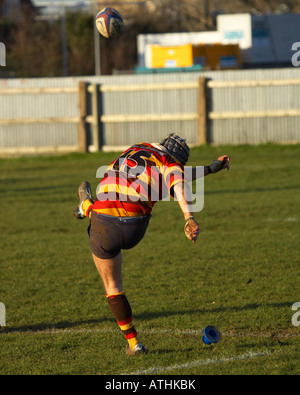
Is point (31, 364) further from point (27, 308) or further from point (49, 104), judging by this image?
point (49, 104)

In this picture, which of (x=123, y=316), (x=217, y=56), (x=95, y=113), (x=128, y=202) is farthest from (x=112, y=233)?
(x=217, y=56)

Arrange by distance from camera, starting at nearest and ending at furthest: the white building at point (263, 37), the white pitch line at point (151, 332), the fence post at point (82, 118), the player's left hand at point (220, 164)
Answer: the player's left hand at point (220, 164), the white pitch line at point (151, 332), the fence post at point (82, 118), the white building at point (263, 37)

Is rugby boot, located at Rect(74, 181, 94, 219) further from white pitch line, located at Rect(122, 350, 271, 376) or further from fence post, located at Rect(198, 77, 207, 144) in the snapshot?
fence post, located at Rect(198, 77, 207, 144)

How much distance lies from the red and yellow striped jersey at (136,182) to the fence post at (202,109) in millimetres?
18636

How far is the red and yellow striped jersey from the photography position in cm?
588

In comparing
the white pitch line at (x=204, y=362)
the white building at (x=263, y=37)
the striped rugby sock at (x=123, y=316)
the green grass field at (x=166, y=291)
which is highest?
the white building at (x=263, y=37)

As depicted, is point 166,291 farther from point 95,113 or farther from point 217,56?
point 217,56

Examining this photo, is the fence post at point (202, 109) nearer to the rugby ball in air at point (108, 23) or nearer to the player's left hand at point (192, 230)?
the rugby ball in air at point (108, 23)

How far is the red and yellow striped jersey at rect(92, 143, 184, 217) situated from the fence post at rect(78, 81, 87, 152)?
19.5 metres

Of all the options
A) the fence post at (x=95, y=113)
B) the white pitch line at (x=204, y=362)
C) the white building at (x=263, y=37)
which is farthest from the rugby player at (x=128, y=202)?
the white building at (x=263, y=37)

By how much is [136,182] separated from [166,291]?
106 inches

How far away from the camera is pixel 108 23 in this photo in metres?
10.4

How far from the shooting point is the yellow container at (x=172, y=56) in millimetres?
29391

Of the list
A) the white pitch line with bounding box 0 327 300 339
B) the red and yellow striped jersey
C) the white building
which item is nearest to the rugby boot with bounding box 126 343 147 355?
the white pitch line with bounding box 0 327 300 339
